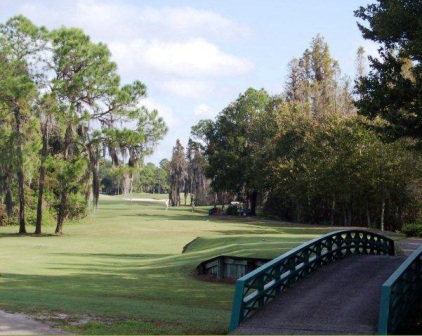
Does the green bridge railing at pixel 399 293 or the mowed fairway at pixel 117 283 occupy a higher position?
the green bridge railing at pixel 399 293

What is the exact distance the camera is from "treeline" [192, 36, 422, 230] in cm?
4531

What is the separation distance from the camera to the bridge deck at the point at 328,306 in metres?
9.83

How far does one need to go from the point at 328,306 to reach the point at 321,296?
0.69 meters

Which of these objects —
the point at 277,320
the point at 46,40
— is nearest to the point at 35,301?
the point at 277,320

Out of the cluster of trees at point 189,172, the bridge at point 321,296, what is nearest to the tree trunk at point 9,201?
the bridge at point 321,296

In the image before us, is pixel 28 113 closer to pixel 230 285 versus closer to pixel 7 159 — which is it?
pixel 7 159

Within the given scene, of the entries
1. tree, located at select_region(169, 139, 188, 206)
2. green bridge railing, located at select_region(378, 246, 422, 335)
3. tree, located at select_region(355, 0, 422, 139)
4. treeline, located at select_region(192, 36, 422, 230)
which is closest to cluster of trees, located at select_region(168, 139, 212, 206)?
tree, located at select_region(169, 139, 188, 206)

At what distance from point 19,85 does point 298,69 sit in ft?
168

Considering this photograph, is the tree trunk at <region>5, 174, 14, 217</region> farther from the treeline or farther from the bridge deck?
the bridge deck

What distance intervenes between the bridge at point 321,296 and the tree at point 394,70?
399cm

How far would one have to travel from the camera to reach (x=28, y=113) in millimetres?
41500

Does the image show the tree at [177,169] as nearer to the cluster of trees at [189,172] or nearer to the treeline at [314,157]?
the cluster of trees at [189,172]

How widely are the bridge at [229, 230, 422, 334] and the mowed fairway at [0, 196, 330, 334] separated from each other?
81 centimetres

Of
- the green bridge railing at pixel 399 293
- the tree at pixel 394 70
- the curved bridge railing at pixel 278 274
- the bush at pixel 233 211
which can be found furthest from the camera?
the bush at pixel 233 211
